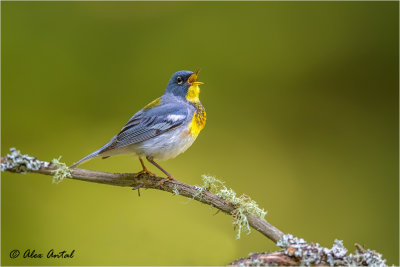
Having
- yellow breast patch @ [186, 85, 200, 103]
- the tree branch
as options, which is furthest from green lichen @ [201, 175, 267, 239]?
yellow breast patch @ [186, 85, 200, 103]

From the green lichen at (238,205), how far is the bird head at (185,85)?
1.36m

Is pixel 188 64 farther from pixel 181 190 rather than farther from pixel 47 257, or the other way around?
pixel 47 257

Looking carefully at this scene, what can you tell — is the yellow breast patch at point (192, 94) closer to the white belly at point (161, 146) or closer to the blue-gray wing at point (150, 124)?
the blue-gray wing at point (150, 124)

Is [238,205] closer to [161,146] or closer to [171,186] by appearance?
[171,186]

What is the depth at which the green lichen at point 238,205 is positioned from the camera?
7.99 ft

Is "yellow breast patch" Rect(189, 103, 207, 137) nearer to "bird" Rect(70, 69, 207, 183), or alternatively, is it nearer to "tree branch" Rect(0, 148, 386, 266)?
"bird" Rect(70, 69, 207, 183)

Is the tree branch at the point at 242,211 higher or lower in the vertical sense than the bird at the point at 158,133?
lower

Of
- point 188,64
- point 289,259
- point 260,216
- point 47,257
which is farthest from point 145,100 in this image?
point 289,259

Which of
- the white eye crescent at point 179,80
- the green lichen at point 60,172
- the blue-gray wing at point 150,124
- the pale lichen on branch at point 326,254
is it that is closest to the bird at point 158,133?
the blue-gray wing at point 150,124

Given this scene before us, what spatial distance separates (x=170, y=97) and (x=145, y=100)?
2.50 ft

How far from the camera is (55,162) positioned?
8.36 ft

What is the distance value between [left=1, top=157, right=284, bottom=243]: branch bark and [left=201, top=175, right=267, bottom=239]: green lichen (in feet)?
0.11

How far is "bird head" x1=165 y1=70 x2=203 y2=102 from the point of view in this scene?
3926mm

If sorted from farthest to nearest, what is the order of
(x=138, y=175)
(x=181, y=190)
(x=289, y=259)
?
(x=138, y=175) → (x=181, y=190) → (x=289, y=259)
